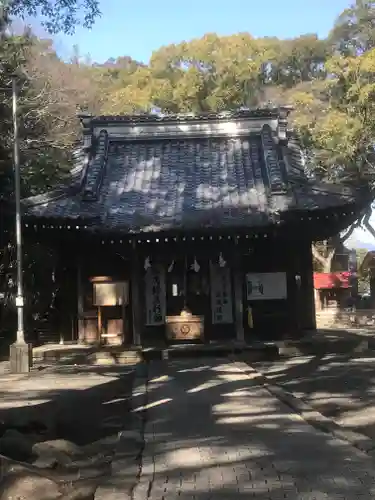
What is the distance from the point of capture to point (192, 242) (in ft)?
51.8

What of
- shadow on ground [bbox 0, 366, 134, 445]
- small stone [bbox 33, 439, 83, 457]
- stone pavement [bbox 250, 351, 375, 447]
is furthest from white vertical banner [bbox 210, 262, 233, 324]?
small stone [bbox 33, 439, 83, 457]

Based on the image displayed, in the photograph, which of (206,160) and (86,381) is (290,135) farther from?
(86,381)

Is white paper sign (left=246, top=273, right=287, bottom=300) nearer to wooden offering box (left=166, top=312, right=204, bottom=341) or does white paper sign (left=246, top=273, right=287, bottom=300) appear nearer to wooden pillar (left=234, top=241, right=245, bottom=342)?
wooden pillar (left=234, top=241, right=245, bottom=342)

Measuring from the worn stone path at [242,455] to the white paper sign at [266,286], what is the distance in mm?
7088

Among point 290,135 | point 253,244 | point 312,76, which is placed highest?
point 312,76

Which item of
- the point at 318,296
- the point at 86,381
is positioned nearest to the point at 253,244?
the point at 86,381

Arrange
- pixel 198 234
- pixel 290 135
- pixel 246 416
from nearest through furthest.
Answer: pixel 246 416 → pixel 198 234 → pixel 290 135

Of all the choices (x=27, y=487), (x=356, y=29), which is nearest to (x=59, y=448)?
(x=27, y=487)

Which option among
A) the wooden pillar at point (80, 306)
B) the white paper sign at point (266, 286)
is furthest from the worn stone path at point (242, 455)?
the wooden pillar at point (80, 306)

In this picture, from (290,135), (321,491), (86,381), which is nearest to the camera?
(321,491)

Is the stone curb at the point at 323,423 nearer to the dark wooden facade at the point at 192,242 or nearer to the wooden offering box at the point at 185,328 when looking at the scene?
the wooden offering box at the point at 185,328

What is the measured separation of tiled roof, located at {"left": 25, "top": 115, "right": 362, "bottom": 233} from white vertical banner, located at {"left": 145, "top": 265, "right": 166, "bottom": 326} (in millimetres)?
1901

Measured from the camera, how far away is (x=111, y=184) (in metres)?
17.5

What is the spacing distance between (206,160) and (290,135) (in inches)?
116
